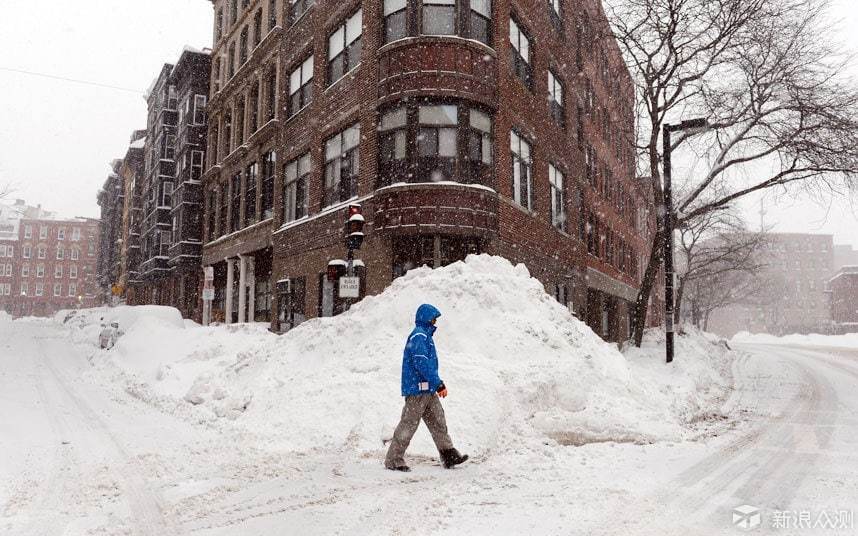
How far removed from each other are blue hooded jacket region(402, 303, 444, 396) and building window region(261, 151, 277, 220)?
1688cm

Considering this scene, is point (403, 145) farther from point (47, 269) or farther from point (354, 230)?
point (47, 269)

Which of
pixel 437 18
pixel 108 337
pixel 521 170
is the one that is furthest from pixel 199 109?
pixel 521 170

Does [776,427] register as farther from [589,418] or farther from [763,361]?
[763,361]

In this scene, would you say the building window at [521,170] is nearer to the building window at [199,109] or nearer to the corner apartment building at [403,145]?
the corner apartment building at [403,145]

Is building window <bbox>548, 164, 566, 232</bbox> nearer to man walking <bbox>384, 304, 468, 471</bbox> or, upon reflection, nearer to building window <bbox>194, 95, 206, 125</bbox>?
man walking <bbox>384, 304, 468, 471</bbox>

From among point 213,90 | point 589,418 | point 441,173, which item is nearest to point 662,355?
point 441,173

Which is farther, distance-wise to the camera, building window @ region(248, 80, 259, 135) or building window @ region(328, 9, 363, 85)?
building window @ region(248, 80, 259, 135)

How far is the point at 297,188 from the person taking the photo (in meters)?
19.4

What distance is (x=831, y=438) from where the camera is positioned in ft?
26.2

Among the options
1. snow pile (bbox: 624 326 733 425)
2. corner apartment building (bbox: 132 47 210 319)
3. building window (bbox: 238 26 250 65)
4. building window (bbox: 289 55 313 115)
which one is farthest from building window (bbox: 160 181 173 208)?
snow pile (bbox: 624 326 733 425)

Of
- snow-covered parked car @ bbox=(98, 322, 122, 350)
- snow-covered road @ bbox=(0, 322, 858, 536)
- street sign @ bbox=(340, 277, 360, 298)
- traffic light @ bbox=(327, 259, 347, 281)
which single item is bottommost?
snow-covered road @ bbox=(0, 322, 858, 536)

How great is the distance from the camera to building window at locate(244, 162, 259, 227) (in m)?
23.6

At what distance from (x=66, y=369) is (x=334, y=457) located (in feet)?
39.1

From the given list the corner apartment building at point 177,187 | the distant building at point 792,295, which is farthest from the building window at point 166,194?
the distant building at point 792,295
